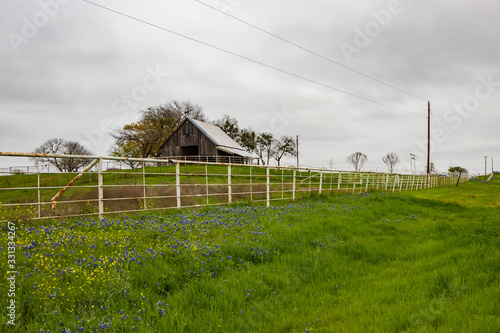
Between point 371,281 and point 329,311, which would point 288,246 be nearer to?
point 371,281

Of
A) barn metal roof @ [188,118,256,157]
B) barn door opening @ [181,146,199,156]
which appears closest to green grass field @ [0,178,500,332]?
barn metal roof @ [188,118,256,157]

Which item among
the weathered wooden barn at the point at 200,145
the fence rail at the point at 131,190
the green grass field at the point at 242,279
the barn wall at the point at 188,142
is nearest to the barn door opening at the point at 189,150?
the weathered wooden barn at the point at 200,145

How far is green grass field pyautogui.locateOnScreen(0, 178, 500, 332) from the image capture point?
140 inches

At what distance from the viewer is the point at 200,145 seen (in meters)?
43.4

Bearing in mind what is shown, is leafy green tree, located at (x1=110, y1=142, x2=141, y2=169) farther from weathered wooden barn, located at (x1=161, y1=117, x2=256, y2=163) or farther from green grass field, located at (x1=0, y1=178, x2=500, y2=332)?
green grass field, located at (x1=0, y1=178, x2=500, y2=332)

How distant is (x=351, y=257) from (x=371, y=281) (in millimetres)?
1422

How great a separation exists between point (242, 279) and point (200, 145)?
39.7 meters

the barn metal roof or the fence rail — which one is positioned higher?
the barn metal roof

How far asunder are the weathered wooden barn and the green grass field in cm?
3409

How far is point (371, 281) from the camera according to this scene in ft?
16.7

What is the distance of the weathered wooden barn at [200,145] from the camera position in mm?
42125

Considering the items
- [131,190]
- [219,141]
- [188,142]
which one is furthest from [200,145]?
[131,190]

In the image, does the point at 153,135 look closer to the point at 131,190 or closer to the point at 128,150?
the point at 128,150

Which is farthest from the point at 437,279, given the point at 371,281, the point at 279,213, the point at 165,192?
the point at 165,192
